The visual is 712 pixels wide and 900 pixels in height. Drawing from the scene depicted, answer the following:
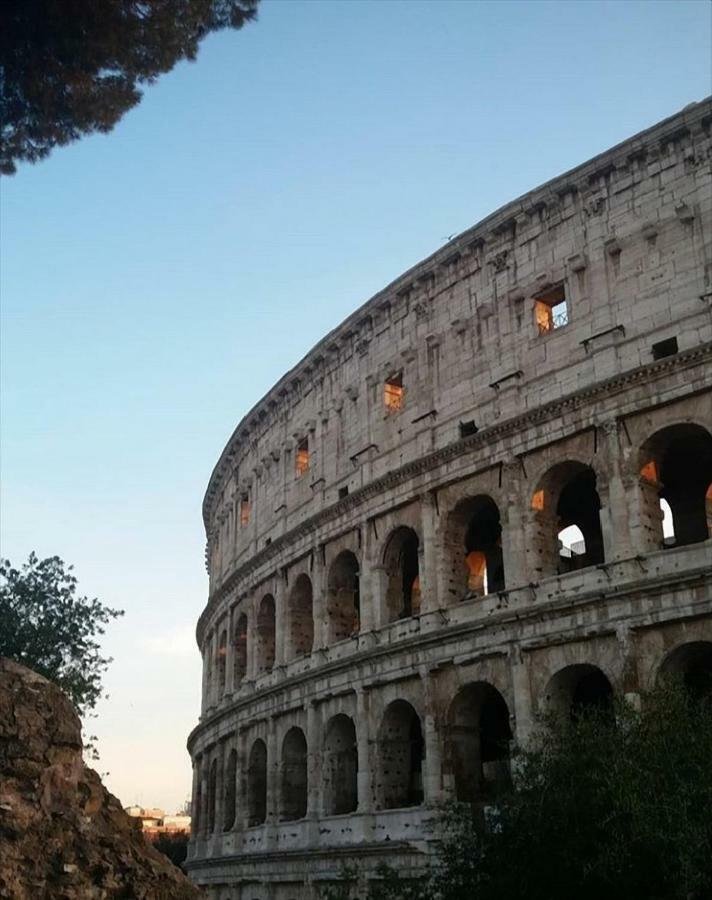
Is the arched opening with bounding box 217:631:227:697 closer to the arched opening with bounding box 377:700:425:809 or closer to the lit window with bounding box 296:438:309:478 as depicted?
the lit window with bounding box 296:438:309:478

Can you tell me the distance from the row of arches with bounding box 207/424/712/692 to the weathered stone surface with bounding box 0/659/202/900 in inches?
480

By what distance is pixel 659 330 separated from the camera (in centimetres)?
2220

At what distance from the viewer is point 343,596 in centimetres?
2919

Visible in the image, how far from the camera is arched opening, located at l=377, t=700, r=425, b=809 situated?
25.0 m

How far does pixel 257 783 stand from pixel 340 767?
17.7 ft

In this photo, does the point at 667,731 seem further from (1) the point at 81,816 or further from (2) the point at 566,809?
(1) the point at 81,816

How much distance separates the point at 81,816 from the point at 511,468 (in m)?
13.7

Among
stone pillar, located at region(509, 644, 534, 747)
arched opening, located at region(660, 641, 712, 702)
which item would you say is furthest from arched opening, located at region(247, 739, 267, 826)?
arched opening, located at region(660, 641, 712, 702)

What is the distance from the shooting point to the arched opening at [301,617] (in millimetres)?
30891

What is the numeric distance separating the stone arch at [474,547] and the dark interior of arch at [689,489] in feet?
12.8

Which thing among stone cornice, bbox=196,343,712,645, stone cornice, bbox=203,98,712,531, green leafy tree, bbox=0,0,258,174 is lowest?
stone cornice, bbox=196,343,712,645

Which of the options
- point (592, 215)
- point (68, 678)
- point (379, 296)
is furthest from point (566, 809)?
point (68, 678)

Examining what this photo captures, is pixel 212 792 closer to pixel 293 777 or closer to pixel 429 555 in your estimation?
pixel 293 777

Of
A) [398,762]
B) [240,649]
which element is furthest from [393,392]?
[240,649]
